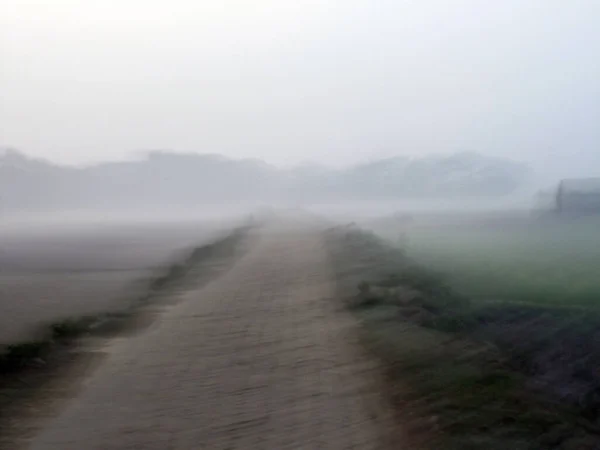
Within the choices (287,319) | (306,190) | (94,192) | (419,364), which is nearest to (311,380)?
(419,364)

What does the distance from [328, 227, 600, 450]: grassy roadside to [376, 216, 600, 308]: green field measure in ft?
5.16

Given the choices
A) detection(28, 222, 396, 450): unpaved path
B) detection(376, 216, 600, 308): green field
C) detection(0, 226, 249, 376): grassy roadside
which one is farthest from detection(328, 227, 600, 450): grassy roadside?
detection(0, 226, 249, 376): grassy roadside

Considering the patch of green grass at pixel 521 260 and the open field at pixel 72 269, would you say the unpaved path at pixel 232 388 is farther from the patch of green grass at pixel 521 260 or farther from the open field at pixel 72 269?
the patch of green grass at pixel 521 260

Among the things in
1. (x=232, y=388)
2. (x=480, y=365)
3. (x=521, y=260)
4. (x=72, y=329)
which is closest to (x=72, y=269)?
(x=72, y=329)

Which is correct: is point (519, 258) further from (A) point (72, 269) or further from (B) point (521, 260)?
(A) point (72, 269)

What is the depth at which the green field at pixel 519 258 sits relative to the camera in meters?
15.9

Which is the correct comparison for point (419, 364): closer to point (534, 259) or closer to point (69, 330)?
point (69, 330)

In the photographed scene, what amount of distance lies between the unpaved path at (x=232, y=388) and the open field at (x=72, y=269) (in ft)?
7.23

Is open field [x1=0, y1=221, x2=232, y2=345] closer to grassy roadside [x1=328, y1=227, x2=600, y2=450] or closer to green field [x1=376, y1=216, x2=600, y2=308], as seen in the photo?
grassy roadside [x1=328, y1=227, x2=600, y2=450]

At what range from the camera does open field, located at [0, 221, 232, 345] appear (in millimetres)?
13787

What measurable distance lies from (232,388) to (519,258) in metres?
16.4

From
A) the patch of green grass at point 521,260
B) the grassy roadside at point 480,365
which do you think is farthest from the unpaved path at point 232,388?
the patch of green grass at point 521,260

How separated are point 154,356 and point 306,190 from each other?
103208 millimetres

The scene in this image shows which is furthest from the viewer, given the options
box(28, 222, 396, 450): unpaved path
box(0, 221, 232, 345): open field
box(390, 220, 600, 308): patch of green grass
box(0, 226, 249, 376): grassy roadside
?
box(390, 220, 600, 308): patch of green grass
